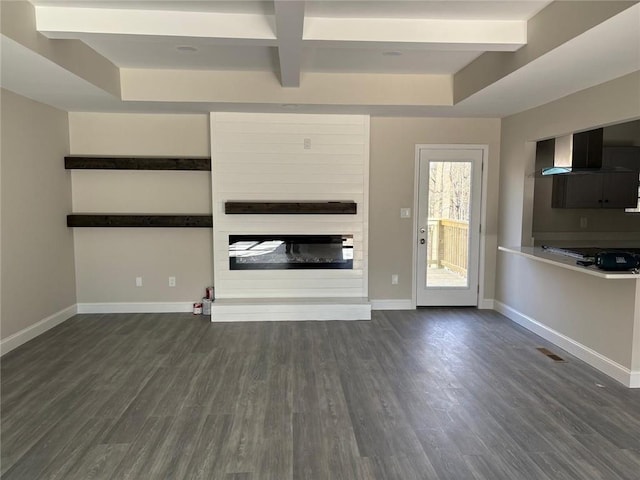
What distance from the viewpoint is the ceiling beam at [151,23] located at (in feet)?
9.47

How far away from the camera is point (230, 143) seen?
504cm

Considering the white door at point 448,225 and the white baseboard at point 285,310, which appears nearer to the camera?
the white baseboard at point 285,310

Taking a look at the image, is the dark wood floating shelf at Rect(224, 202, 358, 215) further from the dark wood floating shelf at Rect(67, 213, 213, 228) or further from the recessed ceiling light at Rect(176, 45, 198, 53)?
the recessed ceiling light at Rect(176, 45, 198, 53)

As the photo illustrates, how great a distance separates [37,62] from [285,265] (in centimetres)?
320

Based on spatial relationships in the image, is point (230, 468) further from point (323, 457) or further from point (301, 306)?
point (301, 306)

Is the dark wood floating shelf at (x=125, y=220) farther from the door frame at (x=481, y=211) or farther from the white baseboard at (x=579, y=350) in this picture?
the white baseboard at (x=579, y=350)

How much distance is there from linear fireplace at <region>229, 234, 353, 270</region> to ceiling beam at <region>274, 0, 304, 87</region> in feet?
6.63

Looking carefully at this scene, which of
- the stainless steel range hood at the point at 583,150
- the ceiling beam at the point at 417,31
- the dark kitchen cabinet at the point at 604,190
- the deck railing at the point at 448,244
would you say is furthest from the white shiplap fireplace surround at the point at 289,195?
the dark kitchen cabinet at the point at 604,190

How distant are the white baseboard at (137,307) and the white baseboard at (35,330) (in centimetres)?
18

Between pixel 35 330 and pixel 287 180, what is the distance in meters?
3.18

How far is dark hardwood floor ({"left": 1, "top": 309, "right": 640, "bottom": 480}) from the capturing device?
2346 mm

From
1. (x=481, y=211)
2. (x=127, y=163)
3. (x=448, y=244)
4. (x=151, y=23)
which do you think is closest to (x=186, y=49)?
(x=151, y=23)

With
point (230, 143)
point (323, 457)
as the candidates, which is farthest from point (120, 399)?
point (230, 143)

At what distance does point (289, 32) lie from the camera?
9.34 ft
